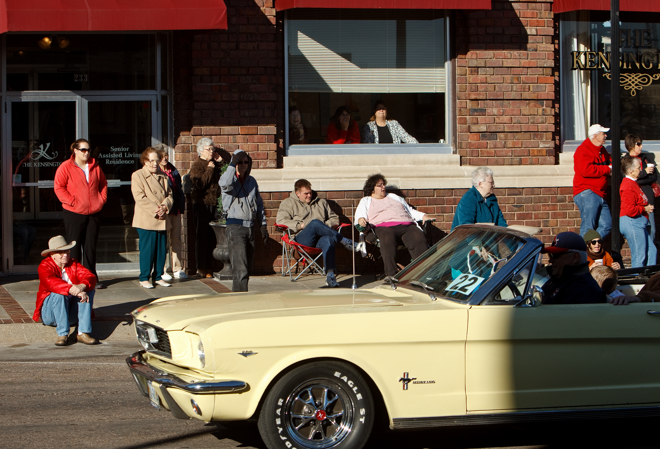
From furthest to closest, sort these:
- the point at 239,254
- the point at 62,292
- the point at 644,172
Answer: the point at 644,172 → the point at 239,254 → the point at 62,292

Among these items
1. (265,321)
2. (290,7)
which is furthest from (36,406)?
(290,7)

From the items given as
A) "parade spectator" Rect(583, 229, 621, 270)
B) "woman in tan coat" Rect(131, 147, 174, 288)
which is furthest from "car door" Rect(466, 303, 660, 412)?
"woman in tan coat" Rect(131, 147, 174, 288)


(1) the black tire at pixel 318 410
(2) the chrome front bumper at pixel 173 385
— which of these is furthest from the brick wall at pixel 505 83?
(2) the chrome front bumper at pixel 173 385

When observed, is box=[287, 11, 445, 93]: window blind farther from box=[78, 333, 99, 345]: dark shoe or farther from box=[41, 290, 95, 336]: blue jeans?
box=[78, 333, 99, 345]: dark shoe

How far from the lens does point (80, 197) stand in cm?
998

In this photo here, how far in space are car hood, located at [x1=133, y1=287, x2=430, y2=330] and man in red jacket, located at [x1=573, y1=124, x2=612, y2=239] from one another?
257 inches

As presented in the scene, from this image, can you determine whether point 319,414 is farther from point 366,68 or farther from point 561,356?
point 366,68

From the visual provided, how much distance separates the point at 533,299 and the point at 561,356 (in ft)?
1.20

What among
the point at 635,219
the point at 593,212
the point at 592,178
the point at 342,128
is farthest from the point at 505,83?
the point at 635,219

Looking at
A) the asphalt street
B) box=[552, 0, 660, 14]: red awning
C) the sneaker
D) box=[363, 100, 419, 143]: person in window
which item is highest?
box=[552, 0, 660, 14]: red awning

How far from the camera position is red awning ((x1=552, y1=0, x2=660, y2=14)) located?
38.4 feet

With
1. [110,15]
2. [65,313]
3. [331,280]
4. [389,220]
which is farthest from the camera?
[389,220]

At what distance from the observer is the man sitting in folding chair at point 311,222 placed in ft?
35.6

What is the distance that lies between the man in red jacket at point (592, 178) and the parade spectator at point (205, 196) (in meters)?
4.91
